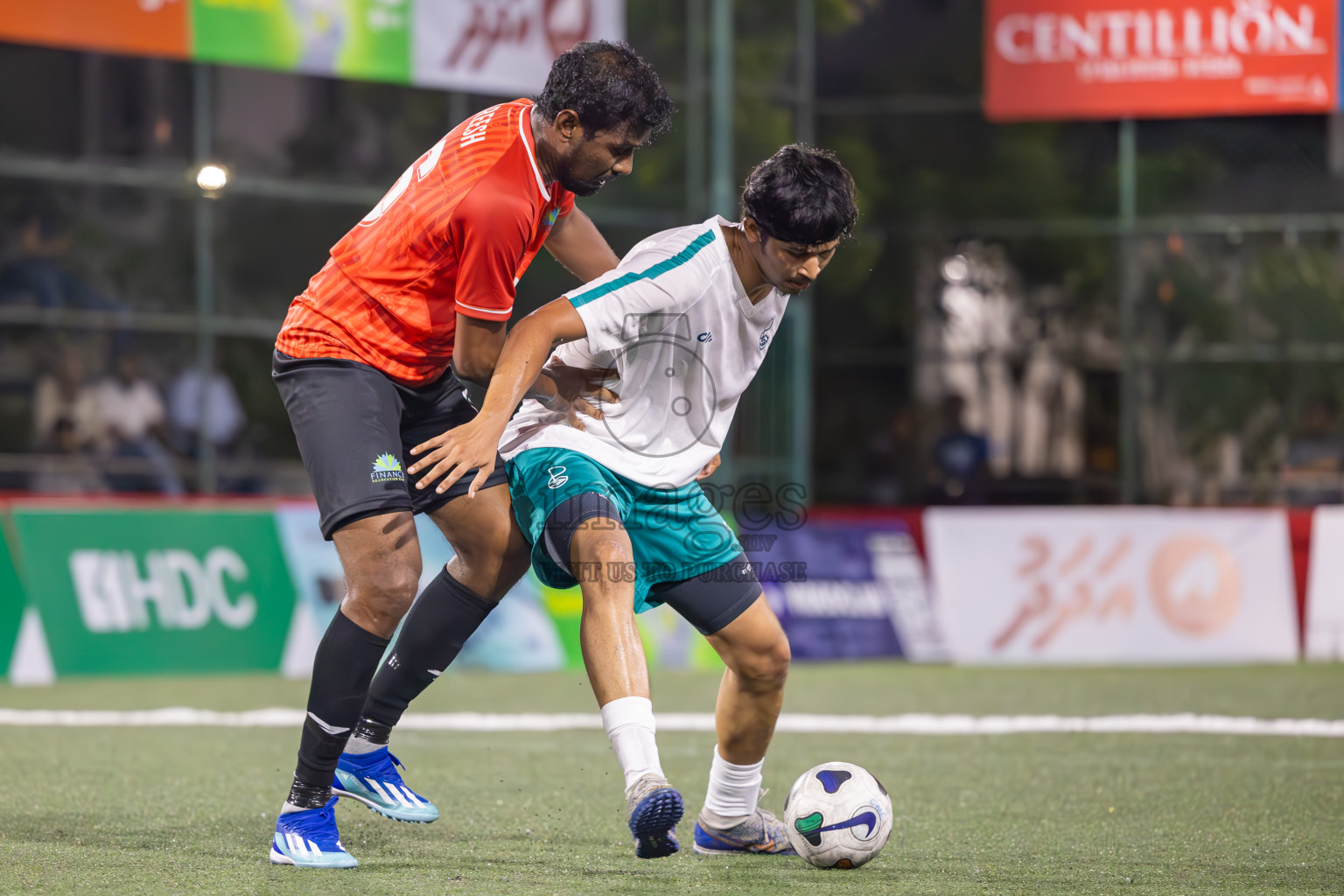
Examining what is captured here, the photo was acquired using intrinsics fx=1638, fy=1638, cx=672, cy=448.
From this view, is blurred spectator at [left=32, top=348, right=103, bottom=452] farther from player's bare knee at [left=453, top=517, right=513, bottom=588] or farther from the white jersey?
the white jersey

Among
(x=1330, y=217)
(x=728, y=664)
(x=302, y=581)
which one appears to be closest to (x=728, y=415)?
(x=728, y=664)

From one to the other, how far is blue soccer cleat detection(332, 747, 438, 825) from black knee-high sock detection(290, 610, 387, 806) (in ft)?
1.60

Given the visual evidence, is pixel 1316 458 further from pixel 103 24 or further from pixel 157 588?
pixel 103 24

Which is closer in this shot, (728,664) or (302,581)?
(728,664)

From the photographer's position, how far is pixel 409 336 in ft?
14.9

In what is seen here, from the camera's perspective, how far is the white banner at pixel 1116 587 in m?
11.1

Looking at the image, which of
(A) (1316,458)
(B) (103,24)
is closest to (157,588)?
(B) (103,24)

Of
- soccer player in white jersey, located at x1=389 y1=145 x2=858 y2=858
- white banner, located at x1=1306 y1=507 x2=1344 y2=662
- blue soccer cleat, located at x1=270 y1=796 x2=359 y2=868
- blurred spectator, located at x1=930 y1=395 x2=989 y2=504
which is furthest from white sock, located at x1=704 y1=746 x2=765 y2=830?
blurred spectator, located at x1=930 y1=395 x2=989 y2=504

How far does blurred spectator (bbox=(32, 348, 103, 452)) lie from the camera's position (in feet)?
44.7

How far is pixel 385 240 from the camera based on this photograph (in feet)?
14.8

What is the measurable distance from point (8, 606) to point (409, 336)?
20.6 feet

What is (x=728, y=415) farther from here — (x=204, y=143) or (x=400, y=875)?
(x=204, y=143)

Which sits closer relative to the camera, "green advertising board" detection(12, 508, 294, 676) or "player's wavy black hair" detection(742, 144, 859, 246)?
"player's wavy black hair" detection(742, 144, 859, 246)

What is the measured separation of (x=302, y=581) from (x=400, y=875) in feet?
20.6
